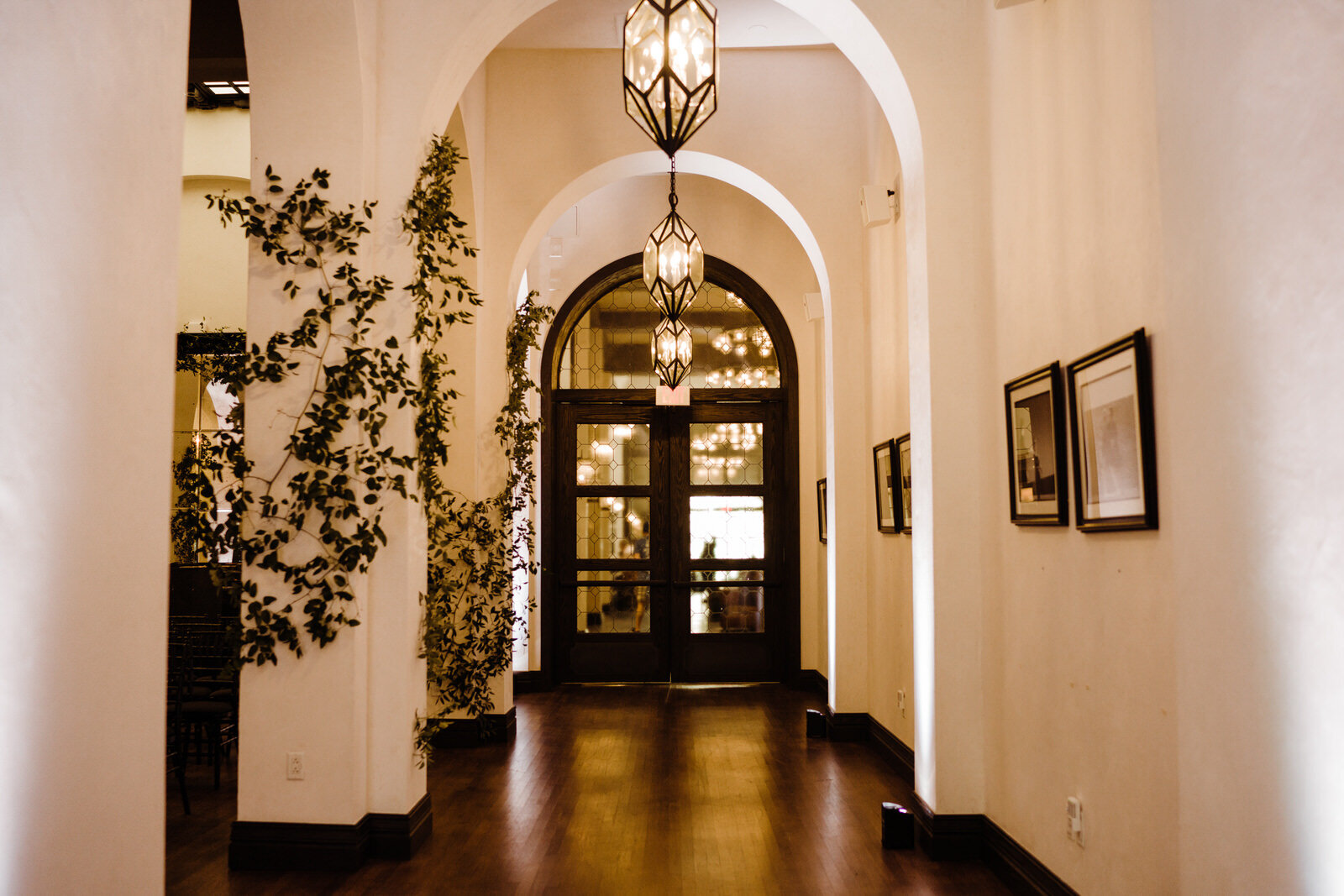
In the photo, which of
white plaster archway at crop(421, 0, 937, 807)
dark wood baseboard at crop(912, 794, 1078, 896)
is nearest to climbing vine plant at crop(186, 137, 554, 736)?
white plaster archway at crop(421, 0, 937, 807)

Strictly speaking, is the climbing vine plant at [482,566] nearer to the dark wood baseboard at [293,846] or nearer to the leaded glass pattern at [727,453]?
the dark wood baseboard at [293,846]

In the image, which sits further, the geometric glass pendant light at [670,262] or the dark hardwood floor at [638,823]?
the geometric glass pendant light at [670,262]

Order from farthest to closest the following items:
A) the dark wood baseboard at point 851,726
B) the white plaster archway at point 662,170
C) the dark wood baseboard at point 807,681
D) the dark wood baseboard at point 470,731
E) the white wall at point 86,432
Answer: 1. the dark wood baseboard at point 807,681
2. the white plaster archway at point 662,170
3. the dark wood baseboard at point 851,726
4. the dark wood baseboard at point 470,731
5. the white wall at point 86,432

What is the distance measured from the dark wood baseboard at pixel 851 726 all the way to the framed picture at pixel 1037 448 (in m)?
3.46

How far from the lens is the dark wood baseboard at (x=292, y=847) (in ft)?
14.6

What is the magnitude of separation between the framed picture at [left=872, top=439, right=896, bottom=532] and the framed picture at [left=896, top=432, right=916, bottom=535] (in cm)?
8

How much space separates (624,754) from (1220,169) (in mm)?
5614

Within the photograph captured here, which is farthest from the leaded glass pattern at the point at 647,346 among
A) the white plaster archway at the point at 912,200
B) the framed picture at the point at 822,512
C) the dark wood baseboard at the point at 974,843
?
the dark wood baseboard at the point at 974,843

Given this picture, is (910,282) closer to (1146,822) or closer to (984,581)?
(984,581)

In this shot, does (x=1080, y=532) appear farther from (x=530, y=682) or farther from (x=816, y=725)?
(x=530, y=682)

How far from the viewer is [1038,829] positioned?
12.8 feet

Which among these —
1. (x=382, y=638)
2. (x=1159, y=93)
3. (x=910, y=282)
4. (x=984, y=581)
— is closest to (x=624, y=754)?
(x=382, y=638)

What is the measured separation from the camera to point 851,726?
738cm

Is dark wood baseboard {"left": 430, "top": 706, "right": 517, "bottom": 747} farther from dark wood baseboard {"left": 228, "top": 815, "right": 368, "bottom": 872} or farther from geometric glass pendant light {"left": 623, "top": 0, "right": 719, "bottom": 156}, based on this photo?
geometric glass pendant light {"left": 623, "top": 0, "right": 719, "bottom": 156}
